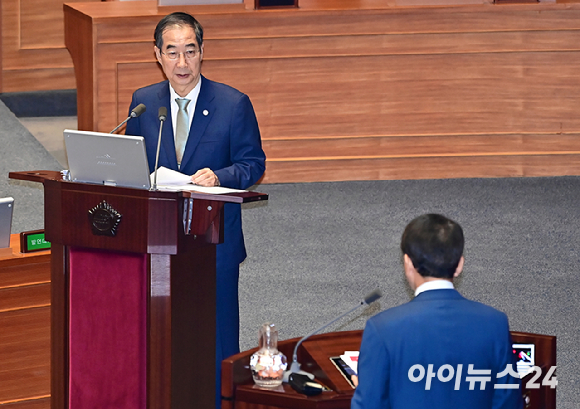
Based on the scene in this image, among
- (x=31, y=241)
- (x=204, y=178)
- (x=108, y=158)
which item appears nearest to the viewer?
(x=108, y=158)

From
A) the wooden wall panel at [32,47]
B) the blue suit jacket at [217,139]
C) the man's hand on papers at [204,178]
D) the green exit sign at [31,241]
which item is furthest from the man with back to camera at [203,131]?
the wooden wall panel at [32,47]

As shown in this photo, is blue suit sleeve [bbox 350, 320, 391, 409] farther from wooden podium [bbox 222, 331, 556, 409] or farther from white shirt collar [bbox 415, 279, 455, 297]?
wooden podium [bbox 222, 331, 556, 409]

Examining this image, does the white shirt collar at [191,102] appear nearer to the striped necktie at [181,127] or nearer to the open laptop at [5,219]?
the striped necktie at [181,127]

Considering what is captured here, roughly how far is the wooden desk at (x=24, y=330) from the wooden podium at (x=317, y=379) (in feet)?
4.44

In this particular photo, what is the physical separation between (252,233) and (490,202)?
180 cm

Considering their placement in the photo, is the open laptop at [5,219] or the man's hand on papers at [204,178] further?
the open laptop at [5,219]

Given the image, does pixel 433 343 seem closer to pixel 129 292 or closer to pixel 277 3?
pixel 129 292

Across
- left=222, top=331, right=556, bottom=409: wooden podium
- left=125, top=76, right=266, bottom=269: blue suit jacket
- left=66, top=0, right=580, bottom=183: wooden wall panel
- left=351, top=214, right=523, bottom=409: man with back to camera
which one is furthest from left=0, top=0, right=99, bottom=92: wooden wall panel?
left=351, top=214, right=523, bottom=409: man with back to camera

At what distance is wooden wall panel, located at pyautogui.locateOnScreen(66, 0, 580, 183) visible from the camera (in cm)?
676

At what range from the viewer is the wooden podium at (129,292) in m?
2.54

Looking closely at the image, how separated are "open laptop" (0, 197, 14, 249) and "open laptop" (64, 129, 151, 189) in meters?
0.93

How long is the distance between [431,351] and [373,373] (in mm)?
140

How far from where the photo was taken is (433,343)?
2.04 metres

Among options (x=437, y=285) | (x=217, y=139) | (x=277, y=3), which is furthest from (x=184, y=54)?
(x=277, y=3)
